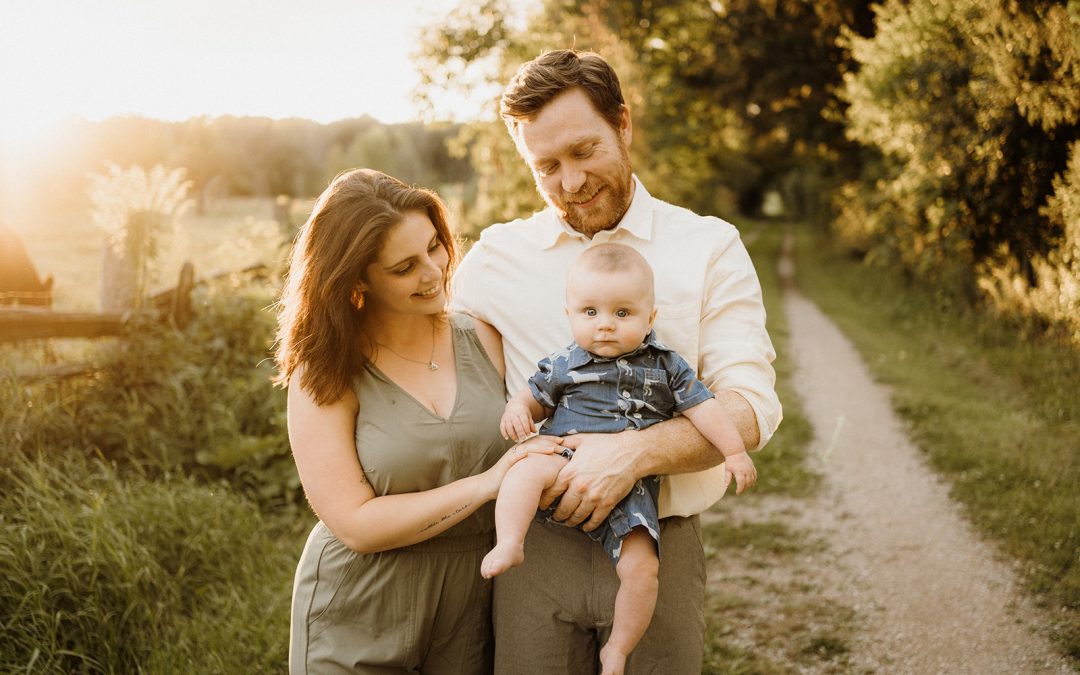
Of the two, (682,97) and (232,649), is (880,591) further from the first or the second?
(682,97)

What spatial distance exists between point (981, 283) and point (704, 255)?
26.9 feet

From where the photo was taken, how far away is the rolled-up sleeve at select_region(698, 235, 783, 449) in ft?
7.50

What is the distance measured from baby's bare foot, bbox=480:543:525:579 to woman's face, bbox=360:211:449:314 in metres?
0.80

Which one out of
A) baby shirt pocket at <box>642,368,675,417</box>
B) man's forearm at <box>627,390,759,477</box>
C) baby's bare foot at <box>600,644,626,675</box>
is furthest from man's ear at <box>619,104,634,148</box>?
baby's bare foot at <box>600,644,626,675</box>

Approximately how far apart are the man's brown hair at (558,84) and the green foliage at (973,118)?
6.60 metres

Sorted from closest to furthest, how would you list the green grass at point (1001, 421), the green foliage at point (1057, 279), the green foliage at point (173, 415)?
the green grass at point (1001, 421), the green foliage at point (173, 415), the green foliage at point (1057, 279)

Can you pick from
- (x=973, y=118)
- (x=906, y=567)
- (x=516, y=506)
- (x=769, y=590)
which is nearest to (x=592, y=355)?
(x=516, y=506)

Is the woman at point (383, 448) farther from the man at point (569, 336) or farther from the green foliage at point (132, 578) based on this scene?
the green foliage at point (132, 578)

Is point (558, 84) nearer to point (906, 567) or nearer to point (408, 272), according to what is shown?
point (408, 272)

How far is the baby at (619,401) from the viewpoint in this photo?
2043 mm

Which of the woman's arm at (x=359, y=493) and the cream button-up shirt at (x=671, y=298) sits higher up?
the cream button-up shirt at (x=671, y=298)

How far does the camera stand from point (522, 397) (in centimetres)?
228

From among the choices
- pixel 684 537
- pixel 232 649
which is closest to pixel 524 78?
pixel 684 537

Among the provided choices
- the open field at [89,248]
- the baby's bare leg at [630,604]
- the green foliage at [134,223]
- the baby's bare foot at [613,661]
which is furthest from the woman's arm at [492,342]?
the open field at [89,248]
